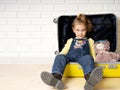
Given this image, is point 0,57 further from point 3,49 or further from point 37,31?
point 37,31

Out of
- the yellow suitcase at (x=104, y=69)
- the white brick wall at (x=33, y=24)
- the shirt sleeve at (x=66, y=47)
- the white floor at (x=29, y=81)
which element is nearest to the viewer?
the white floor at (x=29, y=81)

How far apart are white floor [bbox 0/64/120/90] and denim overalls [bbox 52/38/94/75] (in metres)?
0.12

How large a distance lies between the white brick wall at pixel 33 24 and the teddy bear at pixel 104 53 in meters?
0.30

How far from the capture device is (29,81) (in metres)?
1.79

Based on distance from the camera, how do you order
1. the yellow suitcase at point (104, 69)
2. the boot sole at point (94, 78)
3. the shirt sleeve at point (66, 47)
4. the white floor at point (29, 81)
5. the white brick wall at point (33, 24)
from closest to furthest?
the boot sole at point (94, 78) < the white floor at point (29, 81) < the yellow suitcase at point (104, 69) < the shirt sleeve at point (66, 47) < the white brick wall at point (33, 24)

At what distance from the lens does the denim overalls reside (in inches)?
67.1

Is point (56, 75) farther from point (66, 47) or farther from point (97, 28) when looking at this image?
point (97, 28)

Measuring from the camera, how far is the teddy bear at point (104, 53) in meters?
1.91

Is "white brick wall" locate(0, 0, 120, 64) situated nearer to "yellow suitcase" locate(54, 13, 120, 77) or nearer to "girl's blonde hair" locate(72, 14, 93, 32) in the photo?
"yellow suitcase" locate(54, 13, 120, 77)

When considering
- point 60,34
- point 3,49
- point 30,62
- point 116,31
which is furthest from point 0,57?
point 116,31

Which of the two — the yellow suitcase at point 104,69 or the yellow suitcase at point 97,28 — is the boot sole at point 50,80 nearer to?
the yellow suitcase at point 104,69

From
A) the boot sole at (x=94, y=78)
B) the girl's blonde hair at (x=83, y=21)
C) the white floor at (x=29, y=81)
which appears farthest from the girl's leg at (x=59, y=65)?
the girl's blonde hair at (x=83, y=21)

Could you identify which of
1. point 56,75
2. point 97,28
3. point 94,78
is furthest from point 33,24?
point 94,78

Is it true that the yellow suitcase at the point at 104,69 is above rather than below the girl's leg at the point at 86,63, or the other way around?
below
